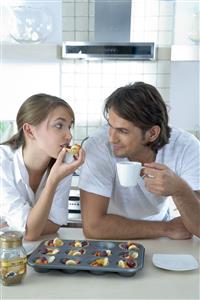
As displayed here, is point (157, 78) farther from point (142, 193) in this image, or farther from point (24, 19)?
point (142, 193)

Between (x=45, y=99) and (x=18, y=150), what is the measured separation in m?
0.23

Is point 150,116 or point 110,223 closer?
point 110,223

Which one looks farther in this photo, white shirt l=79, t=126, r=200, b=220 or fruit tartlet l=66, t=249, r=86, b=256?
white shirt l=79, t=126, r=200, b=220

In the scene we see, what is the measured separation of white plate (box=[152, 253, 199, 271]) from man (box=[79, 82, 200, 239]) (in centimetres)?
20

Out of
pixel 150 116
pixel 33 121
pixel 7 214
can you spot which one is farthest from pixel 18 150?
pixel 150 116

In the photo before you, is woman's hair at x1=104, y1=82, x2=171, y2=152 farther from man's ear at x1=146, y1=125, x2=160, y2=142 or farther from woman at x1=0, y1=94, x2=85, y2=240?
woman at x1=0, y1=94, x2=85, y2=240

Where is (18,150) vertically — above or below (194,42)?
below

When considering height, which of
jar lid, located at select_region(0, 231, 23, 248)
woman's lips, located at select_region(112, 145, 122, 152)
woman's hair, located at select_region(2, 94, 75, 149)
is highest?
woman's hair, located at select_region(2, 94, 75, 149)

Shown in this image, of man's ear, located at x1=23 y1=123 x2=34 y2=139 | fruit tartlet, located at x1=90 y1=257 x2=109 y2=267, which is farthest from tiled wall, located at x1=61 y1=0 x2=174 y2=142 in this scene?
fruit tartlet, located at x1=90 y1=257 x2=109 y2=267

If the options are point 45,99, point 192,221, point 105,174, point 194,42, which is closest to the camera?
point 192,221

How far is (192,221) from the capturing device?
4.79 feet

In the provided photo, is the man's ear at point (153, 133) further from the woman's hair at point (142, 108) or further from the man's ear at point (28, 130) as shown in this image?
the man's ear at point (28, 130)

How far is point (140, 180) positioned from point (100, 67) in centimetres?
170

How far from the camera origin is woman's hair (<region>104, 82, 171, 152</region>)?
1.56m
